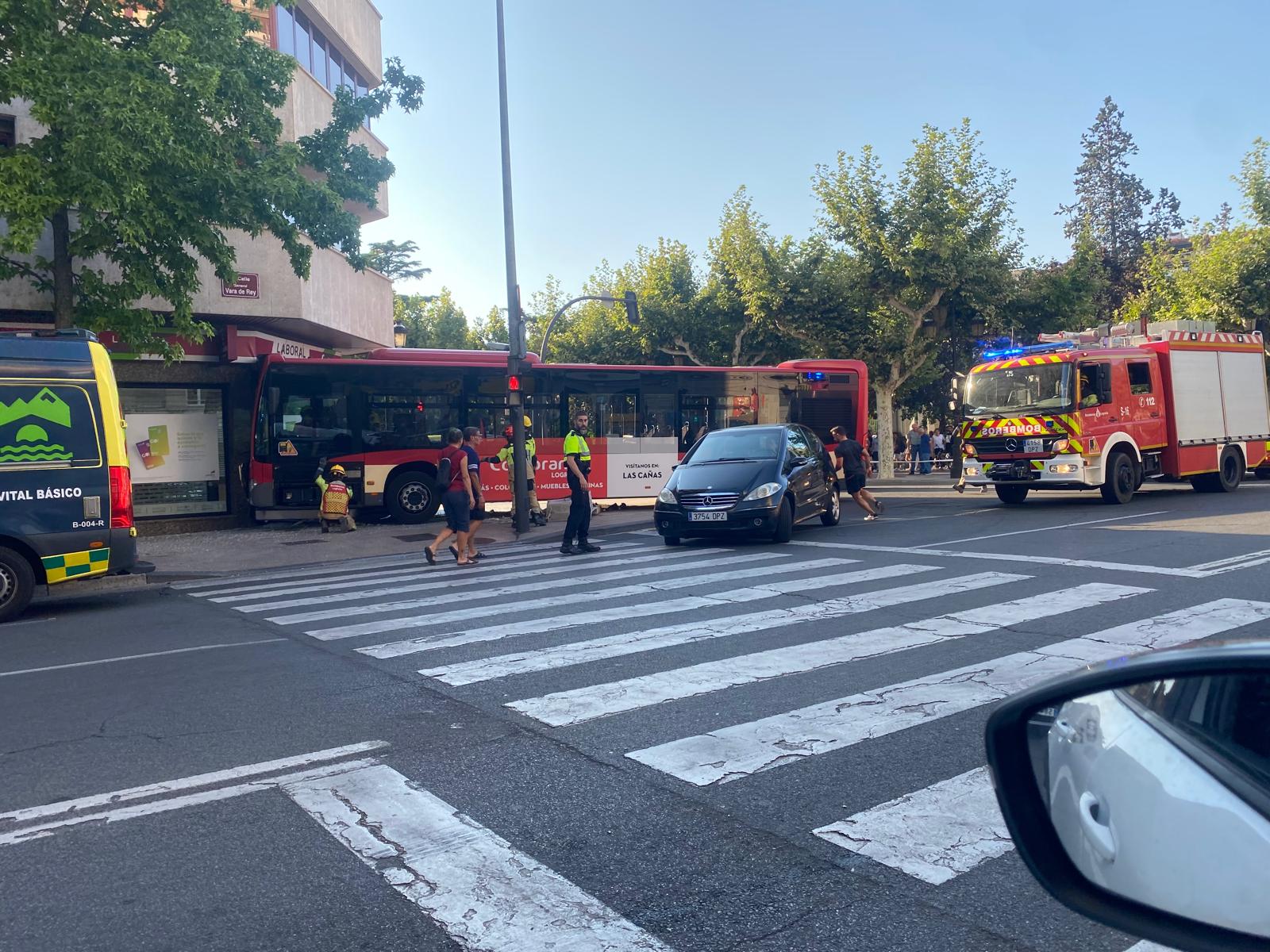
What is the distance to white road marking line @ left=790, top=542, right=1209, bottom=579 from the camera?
10211 millimetres

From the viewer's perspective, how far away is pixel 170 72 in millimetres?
16016

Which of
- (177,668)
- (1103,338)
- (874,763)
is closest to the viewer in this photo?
(874,763)

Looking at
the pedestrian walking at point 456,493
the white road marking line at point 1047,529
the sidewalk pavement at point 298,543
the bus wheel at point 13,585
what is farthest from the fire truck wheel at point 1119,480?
the bus wheel at point 13,585

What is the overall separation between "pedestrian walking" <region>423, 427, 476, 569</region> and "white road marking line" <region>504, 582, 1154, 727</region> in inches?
283

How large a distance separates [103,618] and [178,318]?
6.76 meters

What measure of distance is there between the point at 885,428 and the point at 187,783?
29967mm

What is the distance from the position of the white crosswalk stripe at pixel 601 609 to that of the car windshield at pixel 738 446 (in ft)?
11.7

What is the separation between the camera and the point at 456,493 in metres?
13.9

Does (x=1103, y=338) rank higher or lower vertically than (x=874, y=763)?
higher

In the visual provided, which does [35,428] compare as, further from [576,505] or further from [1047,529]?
[1047,529]

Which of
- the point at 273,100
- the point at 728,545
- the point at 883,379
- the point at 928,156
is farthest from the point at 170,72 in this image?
the point at 883,379

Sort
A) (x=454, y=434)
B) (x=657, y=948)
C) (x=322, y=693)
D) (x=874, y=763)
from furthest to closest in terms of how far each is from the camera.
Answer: (x=454, y=434), (x=322, y=693), (x=874, y=763), (x=657, y=948)

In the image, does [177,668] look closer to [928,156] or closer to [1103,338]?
[1103,338]

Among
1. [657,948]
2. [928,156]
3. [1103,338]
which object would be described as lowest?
[657,948]
